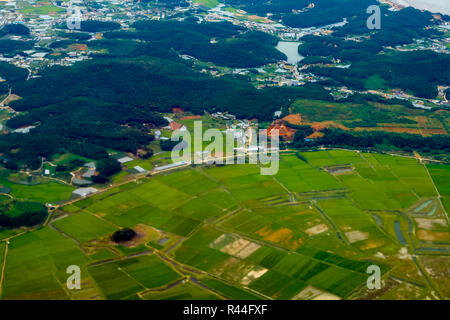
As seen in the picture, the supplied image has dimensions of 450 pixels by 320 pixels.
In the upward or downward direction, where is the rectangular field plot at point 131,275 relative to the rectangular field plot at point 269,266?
upward

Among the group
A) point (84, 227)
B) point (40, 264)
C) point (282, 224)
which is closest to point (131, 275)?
point (40, 264)

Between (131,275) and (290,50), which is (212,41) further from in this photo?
(131,275)

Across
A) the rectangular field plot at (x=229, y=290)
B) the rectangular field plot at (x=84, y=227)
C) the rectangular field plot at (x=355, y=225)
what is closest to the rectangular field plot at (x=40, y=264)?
the rectangular field plot at (x=84, y=227)

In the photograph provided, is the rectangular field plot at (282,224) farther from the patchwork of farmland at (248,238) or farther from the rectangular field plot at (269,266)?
the rectangular field plot at (269,266)

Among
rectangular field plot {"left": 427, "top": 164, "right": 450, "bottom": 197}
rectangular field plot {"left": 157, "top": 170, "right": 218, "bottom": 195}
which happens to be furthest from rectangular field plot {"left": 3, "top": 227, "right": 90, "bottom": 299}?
rectangular field plot {"left": 427, "top": 164, "right": 450, "bottom": 197}

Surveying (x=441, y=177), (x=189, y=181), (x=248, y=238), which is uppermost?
(x=248, y=238)
